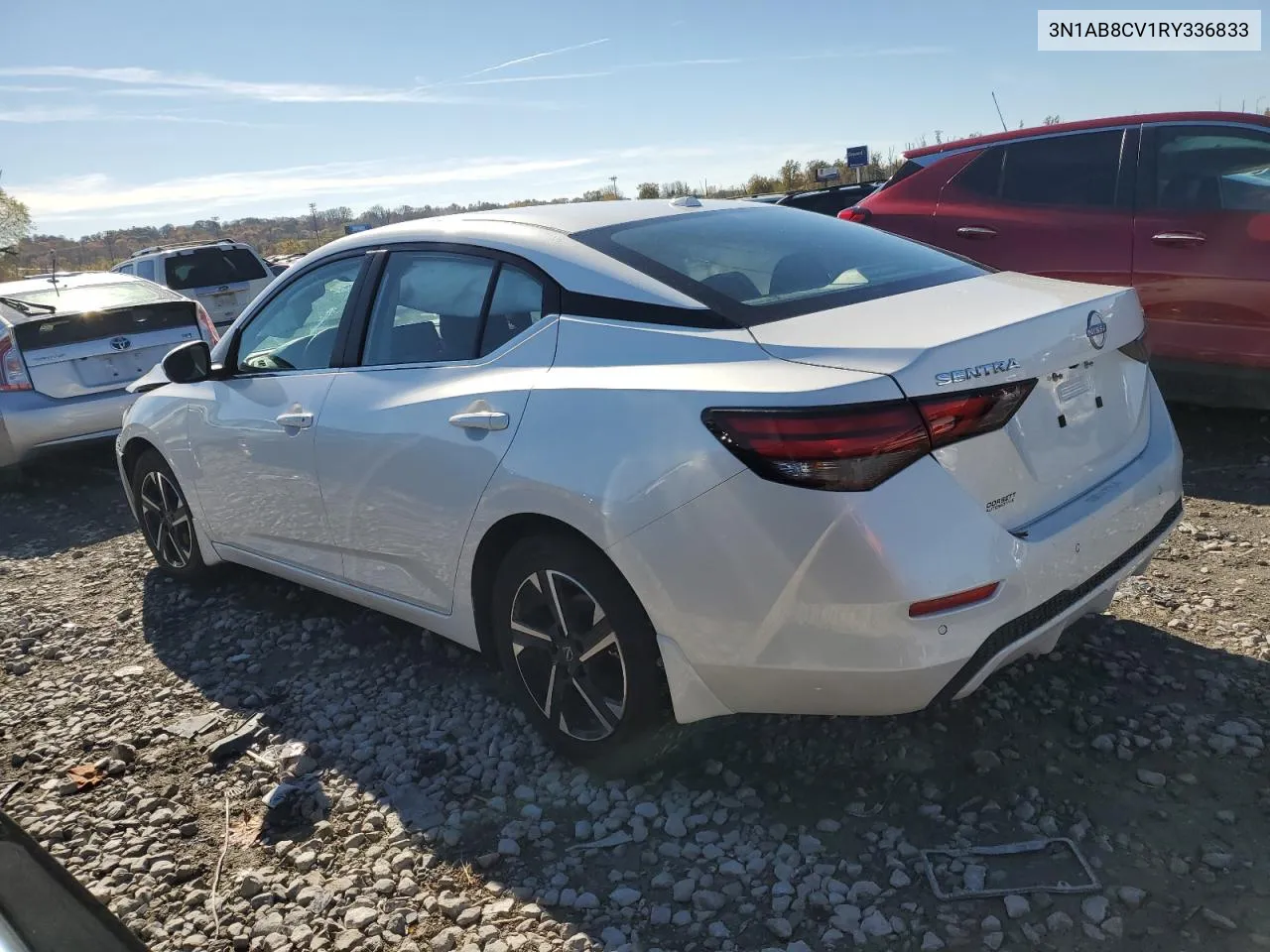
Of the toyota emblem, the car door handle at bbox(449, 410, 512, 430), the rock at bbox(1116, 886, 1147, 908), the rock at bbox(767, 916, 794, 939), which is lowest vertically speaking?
the rock at bbox(767, 916, 794, 939)

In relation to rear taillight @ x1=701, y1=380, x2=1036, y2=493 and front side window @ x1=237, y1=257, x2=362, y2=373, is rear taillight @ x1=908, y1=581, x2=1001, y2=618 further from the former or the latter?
front side window @ x1=237, y1=257, x2=362, y2=373

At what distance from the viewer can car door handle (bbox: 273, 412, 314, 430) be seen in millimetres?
3889

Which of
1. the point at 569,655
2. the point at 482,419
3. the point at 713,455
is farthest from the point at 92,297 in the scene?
the point at 713,455

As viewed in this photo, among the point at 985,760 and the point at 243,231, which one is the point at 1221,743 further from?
the point at 243,231

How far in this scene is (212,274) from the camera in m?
13.8

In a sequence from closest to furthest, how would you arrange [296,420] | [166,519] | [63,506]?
1. [296,420]
2. [166,519]
3. [63,506]

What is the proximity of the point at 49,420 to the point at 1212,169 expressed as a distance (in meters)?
7.36

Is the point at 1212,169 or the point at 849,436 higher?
the point at 1212,169

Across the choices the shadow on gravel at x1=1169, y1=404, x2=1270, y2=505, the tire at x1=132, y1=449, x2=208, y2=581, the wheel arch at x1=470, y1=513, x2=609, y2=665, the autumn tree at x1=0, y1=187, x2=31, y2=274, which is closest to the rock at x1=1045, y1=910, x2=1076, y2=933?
the wheel arch at x1=470, y1=513, x2=609, y2=665

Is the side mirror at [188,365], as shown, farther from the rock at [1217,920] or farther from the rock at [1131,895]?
the rock at [1217,920]

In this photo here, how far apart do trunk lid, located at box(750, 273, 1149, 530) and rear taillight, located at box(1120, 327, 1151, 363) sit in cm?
2

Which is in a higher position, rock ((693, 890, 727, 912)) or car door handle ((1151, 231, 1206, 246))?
car door handle ((1151, 231, 1206, 246))

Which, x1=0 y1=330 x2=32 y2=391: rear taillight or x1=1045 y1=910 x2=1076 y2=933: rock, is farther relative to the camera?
x1=0 y1=330 x2=32 y2=391: rear taillight

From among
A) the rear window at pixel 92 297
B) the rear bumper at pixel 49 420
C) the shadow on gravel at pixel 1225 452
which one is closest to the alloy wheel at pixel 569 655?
the shadow on gravel at pixel 1225 452
